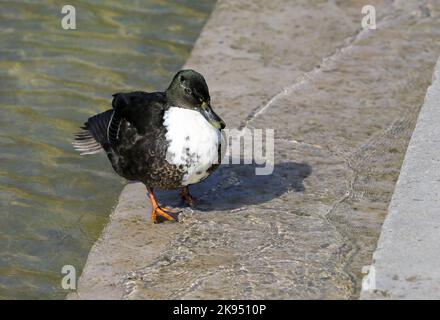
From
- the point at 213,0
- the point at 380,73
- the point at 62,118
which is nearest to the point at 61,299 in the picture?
the point at 62,118

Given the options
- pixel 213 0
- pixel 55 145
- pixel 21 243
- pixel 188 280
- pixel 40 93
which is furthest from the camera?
pixel 213 0

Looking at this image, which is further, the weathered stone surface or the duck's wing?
the duck's wing

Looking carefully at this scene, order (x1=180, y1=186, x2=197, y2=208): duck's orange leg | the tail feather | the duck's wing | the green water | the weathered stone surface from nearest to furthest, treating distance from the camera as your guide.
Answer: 1. the weathered stone surface
2. the duck's wing
3. the green water
4. (x1=180, y1=186, x2=197, y2=208): duck's orange leg
5. the tail feather

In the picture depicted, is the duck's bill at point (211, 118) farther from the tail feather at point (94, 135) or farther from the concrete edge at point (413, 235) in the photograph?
the concrete edge at point (413, 235)

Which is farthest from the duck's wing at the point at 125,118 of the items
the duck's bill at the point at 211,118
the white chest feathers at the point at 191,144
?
the duck's bill at the point at 211,118

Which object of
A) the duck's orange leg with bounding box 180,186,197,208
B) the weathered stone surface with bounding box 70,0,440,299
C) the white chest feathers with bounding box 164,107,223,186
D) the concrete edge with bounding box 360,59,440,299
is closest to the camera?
the concrete edge with bounding box 360,59,440,299

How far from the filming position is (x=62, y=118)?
6.87 metres

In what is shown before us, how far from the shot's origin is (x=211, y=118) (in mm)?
5273

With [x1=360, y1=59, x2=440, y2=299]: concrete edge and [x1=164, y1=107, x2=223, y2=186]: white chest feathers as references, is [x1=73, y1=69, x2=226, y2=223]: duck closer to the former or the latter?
[x1=164, y1=107, x2=223, y2=186]: white chest feathers

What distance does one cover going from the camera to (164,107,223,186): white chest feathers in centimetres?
519

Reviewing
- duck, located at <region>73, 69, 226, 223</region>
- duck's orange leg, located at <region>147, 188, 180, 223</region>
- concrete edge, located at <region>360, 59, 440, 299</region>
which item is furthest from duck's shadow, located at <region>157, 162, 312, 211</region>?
concrete edge, located at <region>360, 59, 440, 299</region>

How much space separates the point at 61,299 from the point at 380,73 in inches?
131
